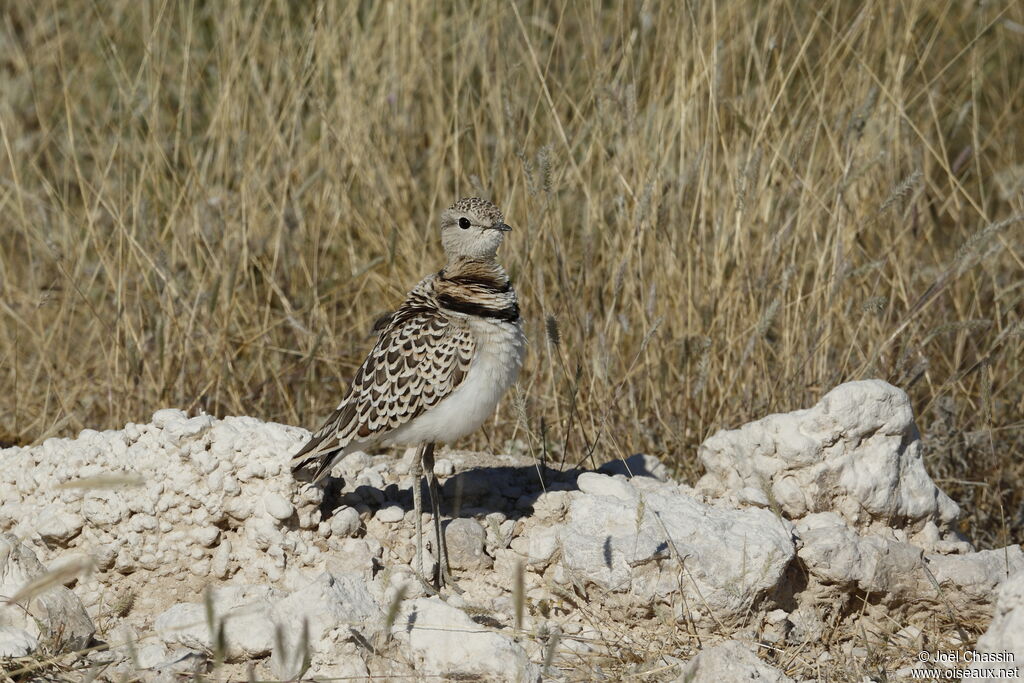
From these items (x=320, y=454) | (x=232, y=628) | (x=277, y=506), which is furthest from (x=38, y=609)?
(x=320, y=454)

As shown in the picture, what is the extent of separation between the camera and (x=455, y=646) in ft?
10.2

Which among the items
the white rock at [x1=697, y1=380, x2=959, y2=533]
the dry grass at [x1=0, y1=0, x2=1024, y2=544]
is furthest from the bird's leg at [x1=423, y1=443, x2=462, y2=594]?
the white rock at [x1=697, y1=380, x2=959, y2=533]

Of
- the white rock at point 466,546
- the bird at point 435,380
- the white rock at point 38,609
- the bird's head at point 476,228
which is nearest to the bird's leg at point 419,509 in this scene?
the bird at point 435,380

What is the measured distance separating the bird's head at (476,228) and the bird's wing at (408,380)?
0.32m

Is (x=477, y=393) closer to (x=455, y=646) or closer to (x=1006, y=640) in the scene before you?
(x=455, y=646)

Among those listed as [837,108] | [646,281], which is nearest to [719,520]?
[646,281]

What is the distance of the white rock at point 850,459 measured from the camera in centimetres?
363

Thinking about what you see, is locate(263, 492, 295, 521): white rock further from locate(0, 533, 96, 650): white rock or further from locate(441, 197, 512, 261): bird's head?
locate(441, 197, 512, 261): bird's head

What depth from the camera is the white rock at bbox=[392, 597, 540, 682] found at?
3.04 m

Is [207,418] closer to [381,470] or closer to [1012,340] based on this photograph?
[381,470]

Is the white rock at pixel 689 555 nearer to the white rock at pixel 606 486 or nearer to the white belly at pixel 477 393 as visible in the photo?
the white rock at pixel 606 486

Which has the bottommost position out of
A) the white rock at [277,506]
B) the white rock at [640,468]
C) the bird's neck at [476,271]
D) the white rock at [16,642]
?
the white rock at [640,468]

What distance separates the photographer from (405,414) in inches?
146

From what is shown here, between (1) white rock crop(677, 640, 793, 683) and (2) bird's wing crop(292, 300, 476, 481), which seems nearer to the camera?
(1) white rock crop(677, 640, 793, 683)
